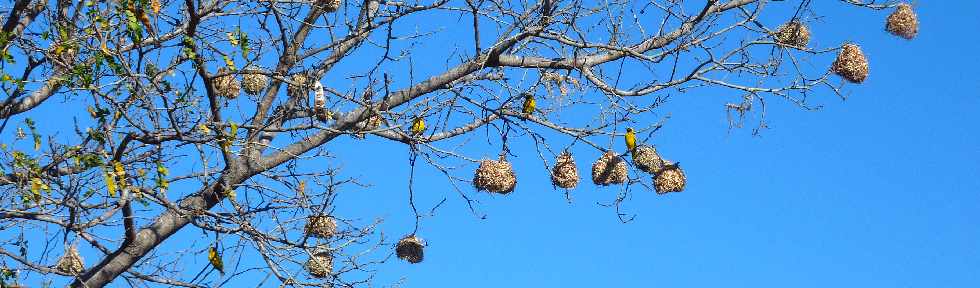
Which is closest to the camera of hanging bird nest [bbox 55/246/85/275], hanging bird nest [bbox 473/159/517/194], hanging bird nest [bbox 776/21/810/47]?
hanging bird nest [bbox 55/246/85/275]

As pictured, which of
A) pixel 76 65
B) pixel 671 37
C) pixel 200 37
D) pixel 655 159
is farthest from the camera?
pixel 655 159

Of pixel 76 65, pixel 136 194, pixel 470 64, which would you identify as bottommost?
pixel 136 194

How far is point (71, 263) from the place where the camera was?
650cm

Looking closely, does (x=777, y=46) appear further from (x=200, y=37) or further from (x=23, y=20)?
(x=23, y=20)

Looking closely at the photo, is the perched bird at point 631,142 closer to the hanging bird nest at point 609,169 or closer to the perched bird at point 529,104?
the hanging bird nest at point 609,169

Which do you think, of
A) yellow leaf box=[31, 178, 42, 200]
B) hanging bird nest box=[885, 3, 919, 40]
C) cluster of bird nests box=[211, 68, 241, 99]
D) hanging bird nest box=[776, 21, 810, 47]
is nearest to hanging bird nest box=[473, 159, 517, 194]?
cluster of bird nests box=[211, 68, 241, 99]

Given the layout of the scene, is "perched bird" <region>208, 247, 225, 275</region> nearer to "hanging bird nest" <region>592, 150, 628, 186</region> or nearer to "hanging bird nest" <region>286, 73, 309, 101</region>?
"hanging bird nest" <region>286, 73, 309, 101</region>

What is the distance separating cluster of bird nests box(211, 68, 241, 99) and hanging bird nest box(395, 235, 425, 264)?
4.53 ft

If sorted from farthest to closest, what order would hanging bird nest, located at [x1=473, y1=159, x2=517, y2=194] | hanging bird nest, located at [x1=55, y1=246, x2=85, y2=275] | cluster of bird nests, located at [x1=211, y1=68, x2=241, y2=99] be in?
1. hanging bird nest, located at [x1=473, y1=159, x2=517, y2=194]
2. cluster of bird nests, located at [x1=211, y1=68, x2=241, y2=99]
3. hanging bird nest, located at [x1=55, y1=246, x2=85, y2=275]

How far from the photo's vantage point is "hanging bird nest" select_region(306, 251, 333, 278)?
7055 millimetres

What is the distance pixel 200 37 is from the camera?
6852 millimetres

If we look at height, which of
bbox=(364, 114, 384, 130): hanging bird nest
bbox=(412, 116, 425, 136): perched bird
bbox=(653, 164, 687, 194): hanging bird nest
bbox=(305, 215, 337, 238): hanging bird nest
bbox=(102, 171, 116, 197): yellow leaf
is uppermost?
bbox=(653, 164, 687, 194): hanging bird nest

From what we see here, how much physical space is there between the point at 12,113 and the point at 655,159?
3.78 metres

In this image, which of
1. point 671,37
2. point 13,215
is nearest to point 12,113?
point 13,215
